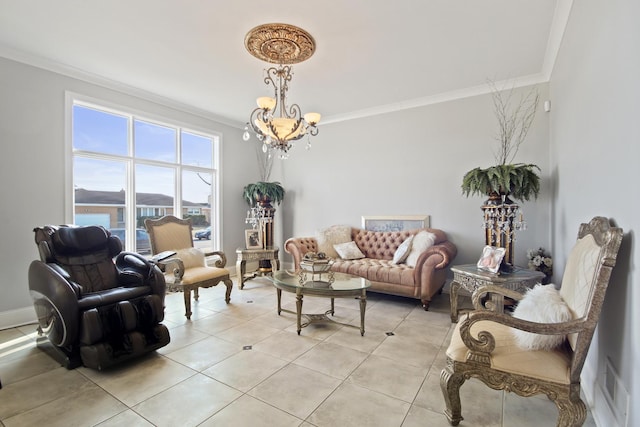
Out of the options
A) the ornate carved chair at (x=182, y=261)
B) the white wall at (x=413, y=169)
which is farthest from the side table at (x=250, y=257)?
the white wall at (x=413, y=169)

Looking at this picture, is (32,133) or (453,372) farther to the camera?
(32,133)

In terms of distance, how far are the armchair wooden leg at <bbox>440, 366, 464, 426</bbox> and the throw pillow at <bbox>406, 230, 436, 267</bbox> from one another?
232cm

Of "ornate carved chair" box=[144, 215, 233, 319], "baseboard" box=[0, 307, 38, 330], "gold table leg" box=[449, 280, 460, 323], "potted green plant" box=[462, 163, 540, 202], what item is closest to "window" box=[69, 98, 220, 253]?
"ornate carved chair" box=[144, 215, 233, 319]

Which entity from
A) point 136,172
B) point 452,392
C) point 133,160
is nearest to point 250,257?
point 136,172

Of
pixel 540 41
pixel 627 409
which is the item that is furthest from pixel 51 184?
pixel 540 41

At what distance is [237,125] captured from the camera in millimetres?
5816

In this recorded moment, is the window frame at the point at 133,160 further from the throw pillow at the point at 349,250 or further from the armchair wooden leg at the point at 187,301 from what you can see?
the throw pillow at the point at 349,250

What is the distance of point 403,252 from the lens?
4.28 m

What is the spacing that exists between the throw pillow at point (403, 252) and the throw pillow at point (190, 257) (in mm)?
2751

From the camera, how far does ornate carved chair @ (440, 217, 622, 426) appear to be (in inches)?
55.5

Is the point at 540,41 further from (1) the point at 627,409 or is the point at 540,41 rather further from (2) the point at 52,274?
(2) the point at 52,274

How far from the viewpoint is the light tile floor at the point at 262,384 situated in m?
1.81

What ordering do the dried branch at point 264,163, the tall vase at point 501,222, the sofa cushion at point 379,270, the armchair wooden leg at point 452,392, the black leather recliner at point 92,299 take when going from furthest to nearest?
1. the dried branch at point 264,163
2. the sofa cushion at point 379,270
3. the tall vase at point 501,222
4. the black leather recliner at point 92,299
5. the armchair wooden leg at point 452,392

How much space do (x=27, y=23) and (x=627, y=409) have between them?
514cm
